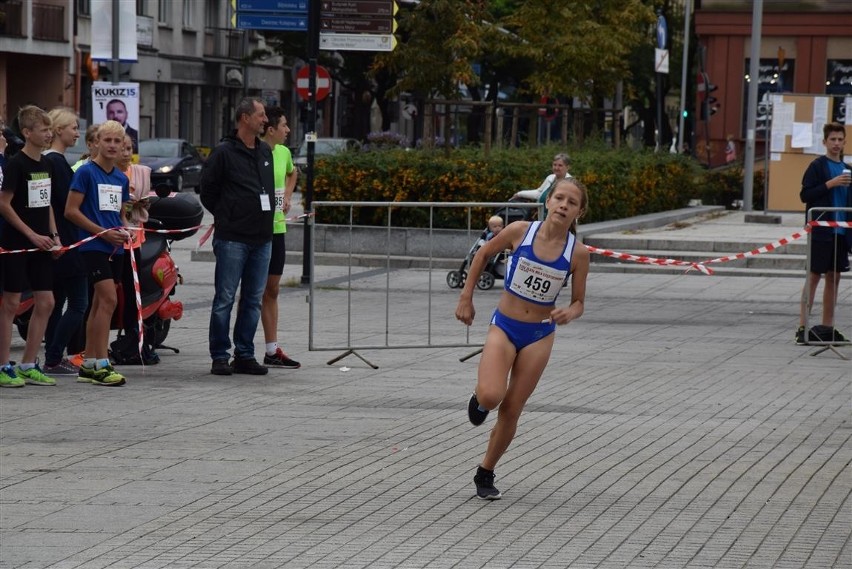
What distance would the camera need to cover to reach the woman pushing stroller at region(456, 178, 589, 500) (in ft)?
25.0

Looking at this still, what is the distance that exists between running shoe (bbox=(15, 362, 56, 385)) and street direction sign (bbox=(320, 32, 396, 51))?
954 cm

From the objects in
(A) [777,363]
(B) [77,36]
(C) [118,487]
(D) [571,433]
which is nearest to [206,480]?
(C) [118,487]

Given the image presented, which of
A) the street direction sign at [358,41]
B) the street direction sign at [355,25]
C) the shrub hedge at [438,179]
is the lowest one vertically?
the shrub hedge at [438,179]

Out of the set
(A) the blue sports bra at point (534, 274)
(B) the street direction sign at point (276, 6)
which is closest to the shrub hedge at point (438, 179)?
(B) the street direction sign at point (276, 6)

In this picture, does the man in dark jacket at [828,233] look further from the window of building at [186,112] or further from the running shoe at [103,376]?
Answer: the window of building at [186,112]

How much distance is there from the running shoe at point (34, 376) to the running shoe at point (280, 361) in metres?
1.81

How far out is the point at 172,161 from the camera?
42750mm

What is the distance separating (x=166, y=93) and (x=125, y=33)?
3756cm

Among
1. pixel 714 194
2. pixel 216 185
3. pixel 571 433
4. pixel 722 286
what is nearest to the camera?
pixel 571 433

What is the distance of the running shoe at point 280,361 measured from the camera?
40.0 ft

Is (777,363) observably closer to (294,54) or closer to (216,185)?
(216,185)

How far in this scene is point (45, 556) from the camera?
643 centimetres

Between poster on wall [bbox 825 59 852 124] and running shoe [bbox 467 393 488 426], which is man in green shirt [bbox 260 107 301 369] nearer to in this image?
running shoe [bbox 467 393 488 426]

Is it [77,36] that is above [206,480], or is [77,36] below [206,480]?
above
